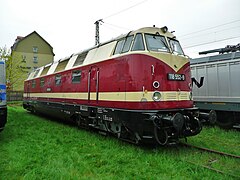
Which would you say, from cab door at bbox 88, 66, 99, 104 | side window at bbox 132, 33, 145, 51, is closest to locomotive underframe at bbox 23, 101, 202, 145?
cab door at bbox 88, 66, 99, 104

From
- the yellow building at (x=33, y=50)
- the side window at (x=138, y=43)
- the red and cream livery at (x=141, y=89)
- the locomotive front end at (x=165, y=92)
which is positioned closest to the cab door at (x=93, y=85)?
the red and cream livery at (x=141, y=89)

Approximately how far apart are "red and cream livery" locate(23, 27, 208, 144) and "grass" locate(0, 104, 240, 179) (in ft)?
1.67

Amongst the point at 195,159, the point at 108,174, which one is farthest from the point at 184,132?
the point at 108,174

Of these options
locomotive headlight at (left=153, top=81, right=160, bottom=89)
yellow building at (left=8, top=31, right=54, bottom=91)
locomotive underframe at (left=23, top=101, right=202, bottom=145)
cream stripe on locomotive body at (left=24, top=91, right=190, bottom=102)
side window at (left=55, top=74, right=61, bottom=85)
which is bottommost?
locomotive underframe at (left=23, top=101, right=202, bottom=145)

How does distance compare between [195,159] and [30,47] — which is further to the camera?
[30,47]

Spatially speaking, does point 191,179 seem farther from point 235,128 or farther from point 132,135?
point 235,128

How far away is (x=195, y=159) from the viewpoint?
5.70 meters

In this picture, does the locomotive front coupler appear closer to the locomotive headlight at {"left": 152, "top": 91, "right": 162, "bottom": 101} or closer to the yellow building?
the locomotive headlight at {"left": 152, "top": 91, "right": 162, "bottom": 101}

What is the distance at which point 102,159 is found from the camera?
5652 millimetres

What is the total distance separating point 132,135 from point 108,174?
215cm

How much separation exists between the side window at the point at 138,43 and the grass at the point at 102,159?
2.90 metres

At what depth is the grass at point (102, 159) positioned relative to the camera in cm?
473

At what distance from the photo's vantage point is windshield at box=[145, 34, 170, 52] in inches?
259

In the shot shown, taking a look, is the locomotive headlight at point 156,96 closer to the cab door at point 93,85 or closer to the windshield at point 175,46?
the windshield at point 175,46
